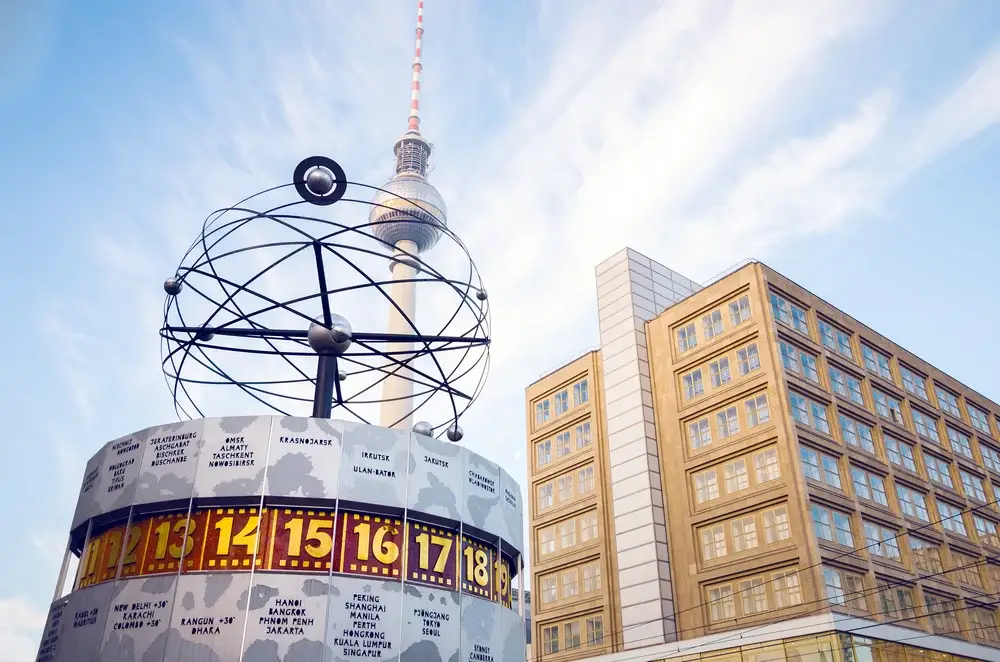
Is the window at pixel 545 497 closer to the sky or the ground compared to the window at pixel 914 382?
closer to the ground

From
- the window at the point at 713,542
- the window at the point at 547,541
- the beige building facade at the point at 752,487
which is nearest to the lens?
the beige building facade at the point at 752,487

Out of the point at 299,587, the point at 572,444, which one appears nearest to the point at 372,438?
the point at 299,587

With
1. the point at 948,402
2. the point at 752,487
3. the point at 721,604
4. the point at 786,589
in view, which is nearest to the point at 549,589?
the point at 721,604

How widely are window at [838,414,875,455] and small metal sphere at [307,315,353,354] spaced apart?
118ft

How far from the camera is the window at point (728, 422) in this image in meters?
46.6

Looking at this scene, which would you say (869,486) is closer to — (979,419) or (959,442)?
(959,442)

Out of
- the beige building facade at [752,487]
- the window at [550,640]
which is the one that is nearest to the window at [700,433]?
the beige building facade at [752,487]

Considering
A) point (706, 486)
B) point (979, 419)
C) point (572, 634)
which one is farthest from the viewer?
point (979, 419)

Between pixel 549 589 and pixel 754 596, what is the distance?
16.7 m

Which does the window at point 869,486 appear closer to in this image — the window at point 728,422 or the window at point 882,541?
the window at point 882,541

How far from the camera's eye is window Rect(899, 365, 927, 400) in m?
56.1

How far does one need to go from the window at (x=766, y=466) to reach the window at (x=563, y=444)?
51.1 ft

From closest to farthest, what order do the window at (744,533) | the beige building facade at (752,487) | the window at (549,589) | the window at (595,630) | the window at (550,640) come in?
the beige building facade at (752,487) < the window at (744,533) < the window at (595,630) < the window at (550,640) < the window at (549,589)

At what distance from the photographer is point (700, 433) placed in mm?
48875
